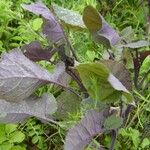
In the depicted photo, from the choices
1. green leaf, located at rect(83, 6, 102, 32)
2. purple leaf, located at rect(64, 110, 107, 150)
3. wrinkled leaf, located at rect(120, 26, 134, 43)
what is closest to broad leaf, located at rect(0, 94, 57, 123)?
purple leaf, located at rect(64, 110, 107, 150)

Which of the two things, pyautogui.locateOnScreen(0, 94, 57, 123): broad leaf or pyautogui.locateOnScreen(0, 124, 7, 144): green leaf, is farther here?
pyautogui.locateOnScreen(0, 124, 7, 144): green leaf

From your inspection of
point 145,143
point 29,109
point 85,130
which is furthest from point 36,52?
point 145,143

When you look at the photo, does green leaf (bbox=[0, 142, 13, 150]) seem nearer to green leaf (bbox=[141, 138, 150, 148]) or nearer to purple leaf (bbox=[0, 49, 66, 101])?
purple leaf (bbox=[0, 49, 66, 101])

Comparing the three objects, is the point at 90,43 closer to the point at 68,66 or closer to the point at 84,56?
the point at 84,56

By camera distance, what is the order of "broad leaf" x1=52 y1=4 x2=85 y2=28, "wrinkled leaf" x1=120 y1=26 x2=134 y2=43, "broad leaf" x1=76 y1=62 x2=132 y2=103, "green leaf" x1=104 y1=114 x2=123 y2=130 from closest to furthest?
"broad leaf" x1=76 y1=62 x2=132 y2=103, "green leaf" x1=104 y1=114 x2=123 y2=130, "broad leaf" x1=52 y1=4 x2=85 y2=28, "wrinkled leaf" x1=120 y1=26 x2=134 y2=43

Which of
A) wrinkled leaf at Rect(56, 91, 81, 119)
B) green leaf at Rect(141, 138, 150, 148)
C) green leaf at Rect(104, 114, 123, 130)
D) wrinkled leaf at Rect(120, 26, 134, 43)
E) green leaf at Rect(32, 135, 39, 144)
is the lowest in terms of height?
green leaf at Rect(141, 138, 150, 148)

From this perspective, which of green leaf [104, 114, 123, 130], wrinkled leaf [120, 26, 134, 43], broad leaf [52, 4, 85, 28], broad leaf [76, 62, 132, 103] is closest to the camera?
broad leaf [76, 62, 132, 103]

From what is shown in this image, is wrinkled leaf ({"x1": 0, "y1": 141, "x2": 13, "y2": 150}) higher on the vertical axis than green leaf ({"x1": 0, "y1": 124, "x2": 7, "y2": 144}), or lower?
lower
